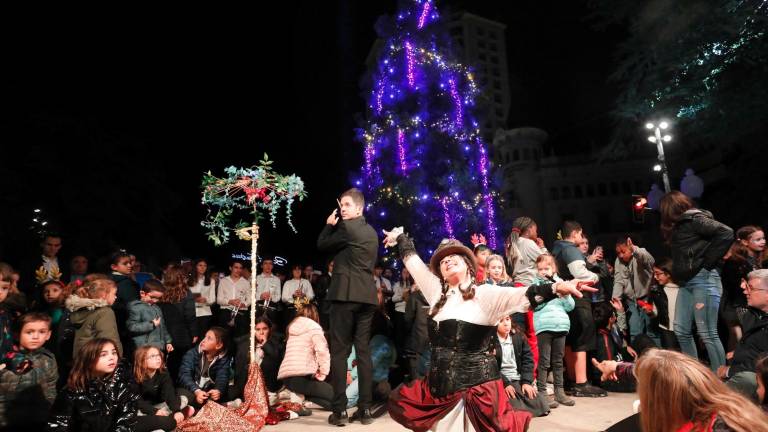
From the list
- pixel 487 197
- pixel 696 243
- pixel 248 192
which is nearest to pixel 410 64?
pixel 487 197

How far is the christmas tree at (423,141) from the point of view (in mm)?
15945

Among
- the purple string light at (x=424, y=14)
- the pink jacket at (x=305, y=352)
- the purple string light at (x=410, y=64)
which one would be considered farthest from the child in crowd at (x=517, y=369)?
the purple string light at (x=424, y=14)

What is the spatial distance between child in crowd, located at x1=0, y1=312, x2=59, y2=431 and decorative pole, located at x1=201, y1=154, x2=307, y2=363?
6.24 ft

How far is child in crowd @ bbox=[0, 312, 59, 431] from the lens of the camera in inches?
171

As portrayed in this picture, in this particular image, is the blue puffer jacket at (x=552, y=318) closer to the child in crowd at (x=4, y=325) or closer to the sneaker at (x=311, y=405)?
A: the sneaker at (x=311, y=405)

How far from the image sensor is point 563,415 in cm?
502

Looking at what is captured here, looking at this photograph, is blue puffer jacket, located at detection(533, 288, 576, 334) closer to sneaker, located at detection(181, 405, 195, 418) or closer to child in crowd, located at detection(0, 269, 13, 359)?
sneaker, located at detection(181, 405, 195, 418)

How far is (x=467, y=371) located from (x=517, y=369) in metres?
2.38

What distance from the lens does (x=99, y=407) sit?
4.14 meters

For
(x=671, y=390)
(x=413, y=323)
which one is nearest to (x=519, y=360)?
(x=413, y=323)

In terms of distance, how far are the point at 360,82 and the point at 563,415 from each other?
48.2 ft

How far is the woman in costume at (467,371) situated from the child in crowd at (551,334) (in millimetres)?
2302

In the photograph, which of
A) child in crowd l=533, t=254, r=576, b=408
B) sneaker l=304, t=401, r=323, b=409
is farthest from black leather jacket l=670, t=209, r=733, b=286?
sneaker l=304, t=401, r=323, b=409

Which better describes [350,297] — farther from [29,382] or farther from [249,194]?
[29,382]
